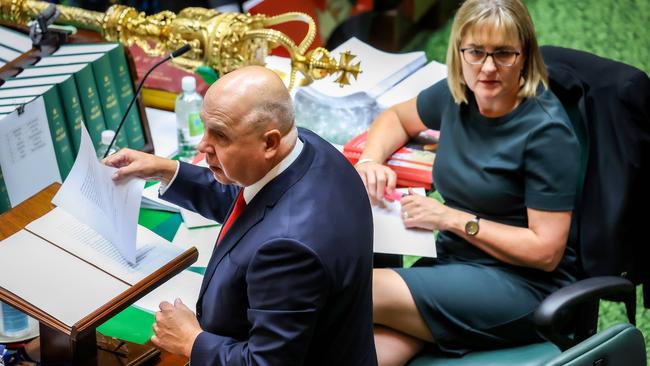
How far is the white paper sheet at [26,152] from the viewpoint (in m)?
2.16

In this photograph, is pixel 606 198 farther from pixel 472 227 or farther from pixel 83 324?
pixel 83 324

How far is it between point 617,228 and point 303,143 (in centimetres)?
88

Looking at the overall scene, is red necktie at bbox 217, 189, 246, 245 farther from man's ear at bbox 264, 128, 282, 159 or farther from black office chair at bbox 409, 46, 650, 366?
black office chair at bbox 409, 46, 650, 366

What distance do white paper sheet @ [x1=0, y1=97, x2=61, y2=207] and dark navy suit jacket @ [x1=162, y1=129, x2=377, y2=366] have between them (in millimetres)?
738

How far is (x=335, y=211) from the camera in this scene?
155 centimetres

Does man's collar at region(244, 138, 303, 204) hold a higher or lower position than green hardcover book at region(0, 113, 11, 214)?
higher

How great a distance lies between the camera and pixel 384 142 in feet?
7.95

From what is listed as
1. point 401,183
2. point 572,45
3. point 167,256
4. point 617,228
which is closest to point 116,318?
point 167,256

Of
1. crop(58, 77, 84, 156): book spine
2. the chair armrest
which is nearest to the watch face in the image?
the chair armrest

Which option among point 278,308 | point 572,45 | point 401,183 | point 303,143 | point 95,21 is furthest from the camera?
point 572,45

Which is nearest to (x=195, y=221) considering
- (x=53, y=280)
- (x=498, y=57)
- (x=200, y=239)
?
(x=200, y=239)

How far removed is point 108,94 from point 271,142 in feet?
3.41

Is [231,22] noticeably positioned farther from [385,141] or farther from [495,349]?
[495,349]

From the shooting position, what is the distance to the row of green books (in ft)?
7.38
